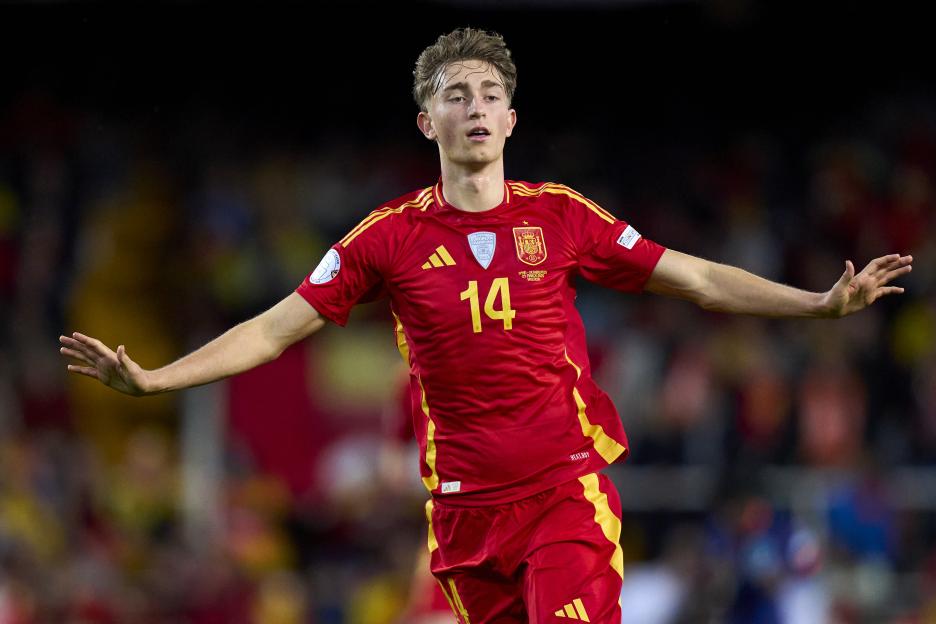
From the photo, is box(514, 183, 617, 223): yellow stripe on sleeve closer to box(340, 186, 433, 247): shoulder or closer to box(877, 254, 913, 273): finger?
box(340, 186, 433, 247): shoulder

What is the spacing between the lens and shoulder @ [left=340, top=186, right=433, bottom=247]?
5.52 metres

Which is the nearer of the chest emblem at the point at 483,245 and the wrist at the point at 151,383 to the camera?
the wrist at the point at 151,383

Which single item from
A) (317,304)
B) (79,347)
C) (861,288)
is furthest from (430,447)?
(861,288)

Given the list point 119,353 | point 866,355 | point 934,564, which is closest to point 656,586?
point 934,564

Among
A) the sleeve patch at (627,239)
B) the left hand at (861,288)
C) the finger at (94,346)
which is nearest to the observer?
the finger at (94,346)

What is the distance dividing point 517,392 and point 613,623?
847 millimetres

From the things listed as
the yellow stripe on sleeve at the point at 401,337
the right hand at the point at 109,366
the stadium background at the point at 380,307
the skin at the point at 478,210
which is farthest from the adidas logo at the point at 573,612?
the stadium background at the point at 380,307

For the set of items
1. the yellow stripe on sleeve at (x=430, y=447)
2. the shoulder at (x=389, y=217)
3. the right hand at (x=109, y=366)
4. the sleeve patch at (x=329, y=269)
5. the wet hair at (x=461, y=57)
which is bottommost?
the yellow stripe on sleeve at (x=430, y=447)

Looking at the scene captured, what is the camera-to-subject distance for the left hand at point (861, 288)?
17.6 feet

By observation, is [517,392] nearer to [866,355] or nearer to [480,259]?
[480,259]

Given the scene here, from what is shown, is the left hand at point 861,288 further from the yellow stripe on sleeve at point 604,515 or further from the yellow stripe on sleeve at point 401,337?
the yellow stripe on sleeve at point 401,337

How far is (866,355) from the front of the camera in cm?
1261

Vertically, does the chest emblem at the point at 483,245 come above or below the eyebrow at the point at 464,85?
below

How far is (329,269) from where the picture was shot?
5.50m
